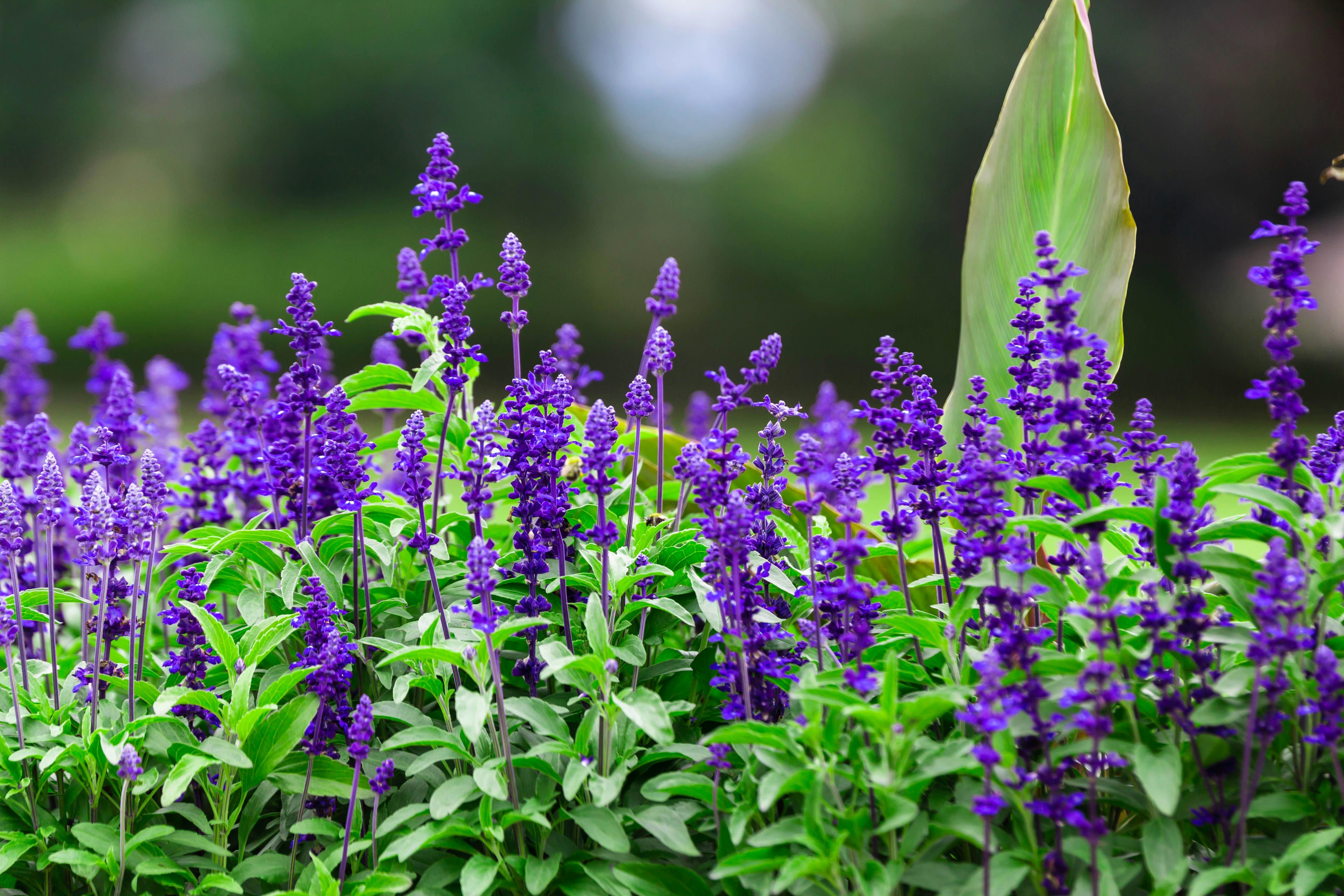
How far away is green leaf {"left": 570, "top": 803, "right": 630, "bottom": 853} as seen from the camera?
105 centimetres

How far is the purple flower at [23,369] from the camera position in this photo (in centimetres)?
230

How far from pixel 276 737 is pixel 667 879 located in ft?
1.75

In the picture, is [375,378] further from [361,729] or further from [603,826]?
[603,826]

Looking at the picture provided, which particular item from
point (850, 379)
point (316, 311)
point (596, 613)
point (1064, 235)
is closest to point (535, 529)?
point (596, 613)

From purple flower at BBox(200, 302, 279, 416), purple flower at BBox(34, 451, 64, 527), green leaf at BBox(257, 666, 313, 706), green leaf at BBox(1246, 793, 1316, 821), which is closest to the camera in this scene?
green leaf at BBox(1246, 793, 1316, 821)

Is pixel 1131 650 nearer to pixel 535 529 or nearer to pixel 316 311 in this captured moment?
pixel 535 529

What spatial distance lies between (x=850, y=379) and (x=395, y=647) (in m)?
8.66

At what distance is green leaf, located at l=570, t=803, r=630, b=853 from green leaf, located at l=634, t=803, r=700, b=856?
26 millimetres

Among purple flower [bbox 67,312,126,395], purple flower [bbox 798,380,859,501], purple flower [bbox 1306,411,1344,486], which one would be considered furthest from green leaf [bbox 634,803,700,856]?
purple flower [bbox 67,312,126,395]

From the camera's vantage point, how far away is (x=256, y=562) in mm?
1465

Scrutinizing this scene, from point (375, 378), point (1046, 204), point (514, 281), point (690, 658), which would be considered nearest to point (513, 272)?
point (514, 281)

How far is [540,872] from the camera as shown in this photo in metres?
1.04

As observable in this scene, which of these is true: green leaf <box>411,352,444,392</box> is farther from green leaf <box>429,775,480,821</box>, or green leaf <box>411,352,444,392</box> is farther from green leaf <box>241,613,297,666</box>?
green leaf <box>429,775,480,821</box>

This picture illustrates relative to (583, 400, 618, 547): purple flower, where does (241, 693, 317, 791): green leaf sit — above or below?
below
